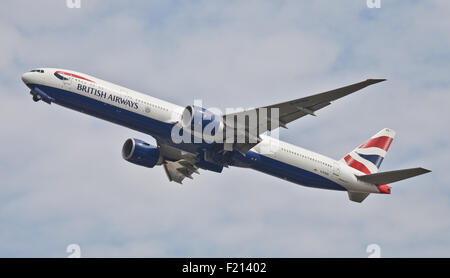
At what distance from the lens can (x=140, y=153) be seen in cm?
5234

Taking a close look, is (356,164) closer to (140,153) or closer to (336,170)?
(336,170)

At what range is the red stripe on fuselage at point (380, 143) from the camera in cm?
5716

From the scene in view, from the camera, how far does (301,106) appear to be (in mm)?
44406

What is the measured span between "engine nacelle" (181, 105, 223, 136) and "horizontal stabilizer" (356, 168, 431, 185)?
12601 millimetres

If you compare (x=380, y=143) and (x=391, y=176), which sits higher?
(x=380, y=143)

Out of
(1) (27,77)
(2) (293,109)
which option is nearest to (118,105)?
(1) (27,77)

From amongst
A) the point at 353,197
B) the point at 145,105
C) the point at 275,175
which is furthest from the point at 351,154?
the point at 145,105

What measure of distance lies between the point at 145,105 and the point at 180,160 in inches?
323

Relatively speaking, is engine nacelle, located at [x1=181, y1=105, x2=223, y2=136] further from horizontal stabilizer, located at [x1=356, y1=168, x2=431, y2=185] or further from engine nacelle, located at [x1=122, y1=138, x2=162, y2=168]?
horizontal stabilizer, located at [x1=356, y1=168, x2=431, y2=185]

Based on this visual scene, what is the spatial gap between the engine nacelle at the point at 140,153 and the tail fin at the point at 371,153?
574 inches

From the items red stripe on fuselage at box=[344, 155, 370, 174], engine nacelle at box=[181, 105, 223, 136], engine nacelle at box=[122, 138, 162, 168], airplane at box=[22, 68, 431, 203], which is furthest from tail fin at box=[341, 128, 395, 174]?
engine nacelle at box=[122, 138, 162, 168]

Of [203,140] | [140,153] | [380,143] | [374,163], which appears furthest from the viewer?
[380,143]

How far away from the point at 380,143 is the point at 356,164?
3.80 m

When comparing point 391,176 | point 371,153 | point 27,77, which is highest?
point 27,77
